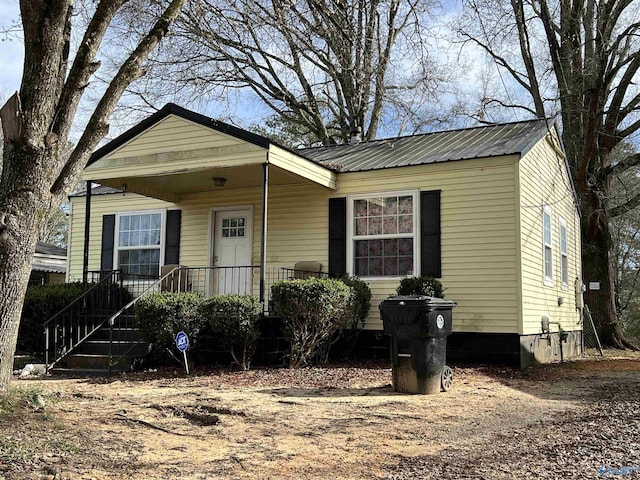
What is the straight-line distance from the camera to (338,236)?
11.3m

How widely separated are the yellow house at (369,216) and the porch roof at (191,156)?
0.02m

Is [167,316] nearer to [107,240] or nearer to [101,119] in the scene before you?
[101,119]

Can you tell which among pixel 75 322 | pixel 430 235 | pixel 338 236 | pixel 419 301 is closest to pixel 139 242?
pixel 75 322

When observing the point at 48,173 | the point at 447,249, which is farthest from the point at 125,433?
the point at 447,249

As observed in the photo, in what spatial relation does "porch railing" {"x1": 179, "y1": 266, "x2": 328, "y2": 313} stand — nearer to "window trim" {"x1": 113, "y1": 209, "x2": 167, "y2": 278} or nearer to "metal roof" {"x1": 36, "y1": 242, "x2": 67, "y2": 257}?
"window trim" {"x1": 113, "y1": 209, "x2": 167, "y2": 278}

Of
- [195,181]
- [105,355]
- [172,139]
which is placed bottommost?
[105,355]

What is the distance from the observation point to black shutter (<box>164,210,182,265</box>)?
1300cm

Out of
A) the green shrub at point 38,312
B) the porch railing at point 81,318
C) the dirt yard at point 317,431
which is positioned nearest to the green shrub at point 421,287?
the dirt yard at point 317,431

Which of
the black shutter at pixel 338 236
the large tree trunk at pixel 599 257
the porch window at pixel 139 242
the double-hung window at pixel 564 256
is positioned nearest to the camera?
the black shutter at pixel 338 236

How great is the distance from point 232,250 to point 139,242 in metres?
2.23

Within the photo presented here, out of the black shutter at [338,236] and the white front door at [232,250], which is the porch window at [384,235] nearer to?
the black shutter at [338,236]

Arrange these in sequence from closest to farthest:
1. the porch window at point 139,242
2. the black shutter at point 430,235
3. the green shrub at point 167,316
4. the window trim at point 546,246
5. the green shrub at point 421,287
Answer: the green shrub at point 167,316 < the green shrub at point 421,287 < the black shutter at point 430,235 < the window trim at point 546,246 < the porch window at point 139,242

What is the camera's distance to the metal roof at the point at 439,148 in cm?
1058

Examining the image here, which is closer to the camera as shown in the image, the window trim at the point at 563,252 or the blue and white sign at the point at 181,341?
the blue and white sign at the point at 181,341
